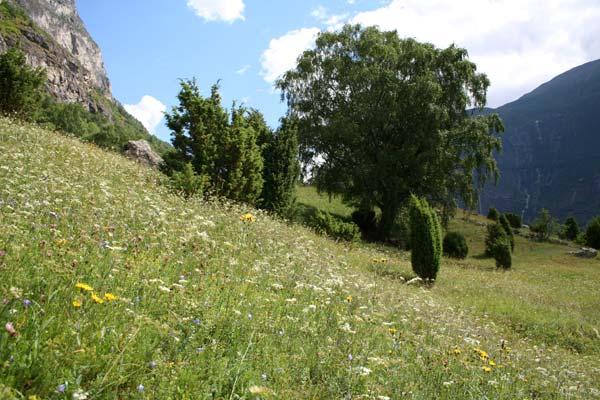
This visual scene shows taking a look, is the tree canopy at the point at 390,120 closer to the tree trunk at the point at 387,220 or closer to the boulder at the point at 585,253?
the tree trunk at the point at 387,220

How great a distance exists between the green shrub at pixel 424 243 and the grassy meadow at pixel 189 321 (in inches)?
280

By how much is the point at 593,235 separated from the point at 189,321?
57529 mm

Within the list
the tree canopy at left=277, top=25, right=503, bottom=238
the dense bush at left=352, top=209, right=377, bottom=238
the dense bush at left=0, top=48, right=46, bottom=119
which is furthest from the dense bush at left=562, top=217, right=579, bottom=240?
the dense bush at left=0, top=48, right=46, bottom=119

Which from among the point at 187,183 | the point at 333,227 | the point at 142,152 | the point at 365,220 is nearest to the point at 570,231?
the point at 365,220

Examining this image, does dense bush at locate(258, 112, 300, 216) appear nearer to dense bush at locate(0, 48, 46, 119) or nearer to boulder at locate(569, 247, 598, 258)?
dense bush at locate(0, 48, 46, 119)

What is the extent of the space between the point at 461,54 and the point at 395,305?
27080 mm

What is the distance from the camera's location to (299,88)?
3219 centimetres

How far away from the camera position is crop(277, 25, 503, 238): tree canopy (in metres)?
29.0

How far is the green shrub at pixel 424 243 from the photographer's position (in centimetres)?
1655

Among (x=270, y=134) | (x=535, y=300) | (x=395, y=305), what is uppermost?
(x=270, y=134)

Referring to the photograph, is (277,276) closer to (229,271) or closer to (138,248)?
(229,271)

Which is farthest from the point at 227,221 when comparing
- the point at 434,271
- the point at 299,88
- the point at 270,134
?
the point at 299,88

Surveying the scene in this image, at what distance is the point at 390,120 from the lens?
29.9m

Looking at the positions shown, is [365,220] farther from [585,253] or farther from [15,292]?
[15,292]
